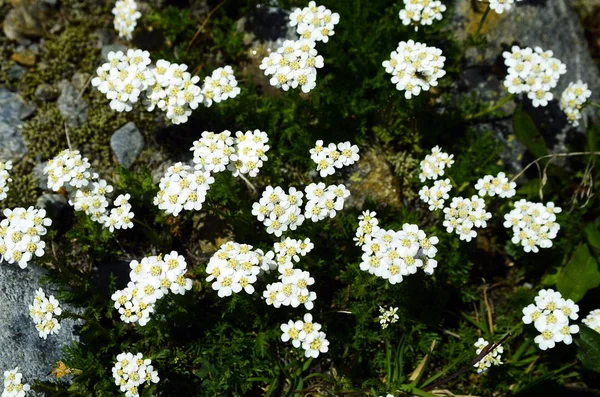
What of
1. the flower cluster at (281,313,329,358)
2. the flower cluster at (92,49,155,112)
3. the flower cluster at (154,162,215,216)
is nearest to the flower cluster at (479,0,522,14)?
the flower cluster at (154,162,215,216)

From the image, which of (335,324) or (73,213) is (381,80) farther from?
(73,213)

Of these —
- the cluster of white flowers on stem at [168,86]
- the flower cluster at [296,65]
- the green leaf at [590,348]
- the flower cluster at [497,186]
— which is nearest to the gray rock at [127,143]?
the cluster of white flowers on stem at [168,86]

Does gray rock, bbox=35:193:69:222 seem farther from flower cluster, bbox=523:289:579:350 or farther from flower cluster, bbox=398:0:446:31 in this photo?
flower cluster, bbox=523:289:579:350

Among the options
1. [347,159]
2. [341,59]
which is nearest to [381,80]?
[341,59]

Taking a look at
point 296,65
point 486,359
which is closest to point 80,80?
point 296,65

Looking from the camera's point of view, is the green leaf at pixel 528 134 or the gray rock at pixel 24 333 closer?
the gray rock at pixel 24 333

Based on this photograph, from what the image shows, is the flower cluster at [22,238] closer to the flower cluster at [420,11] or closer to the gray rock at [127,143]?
the gray rock at [127,143]
